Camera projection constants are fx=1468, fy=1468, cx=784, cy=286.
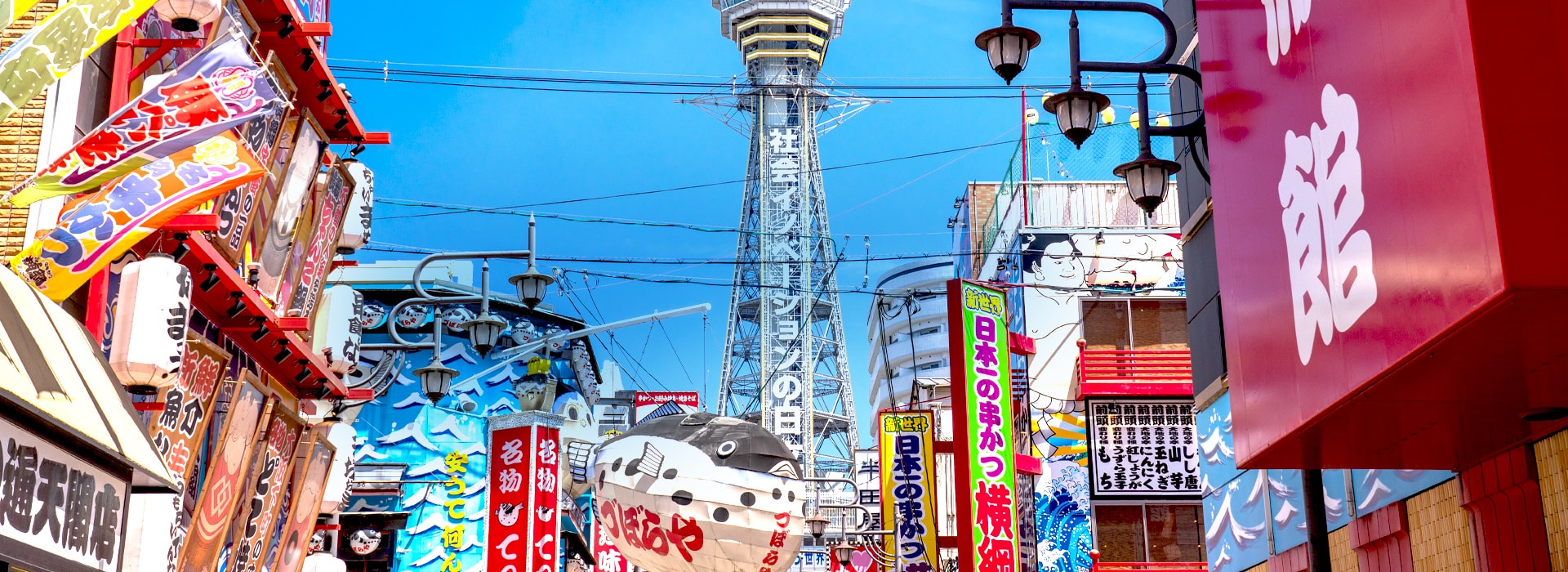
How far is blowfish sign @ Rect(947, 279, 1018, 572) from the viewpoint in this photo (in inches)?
808

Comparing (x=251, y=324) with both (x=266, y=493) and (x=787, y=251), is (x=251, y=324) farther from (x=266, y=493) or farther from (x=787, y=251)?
(x=787, y=251)

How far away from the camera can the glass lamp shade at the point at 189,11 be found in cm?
1175

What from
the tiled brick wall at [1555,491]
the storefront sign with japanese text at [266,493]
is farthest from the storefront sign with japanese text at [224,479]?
the tiled brick wall at [1555,491]

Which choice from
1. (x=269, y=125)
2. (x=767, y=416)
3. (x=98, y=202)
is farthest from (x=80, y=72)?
(x=767, y=416)

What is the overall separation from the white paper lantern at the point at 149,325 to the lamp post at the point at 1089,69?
689 cm

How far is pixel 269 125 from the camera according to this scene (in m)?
15.1

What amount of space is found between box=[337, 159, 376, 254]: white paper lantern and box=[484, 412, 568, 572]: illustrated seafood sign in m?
4.99

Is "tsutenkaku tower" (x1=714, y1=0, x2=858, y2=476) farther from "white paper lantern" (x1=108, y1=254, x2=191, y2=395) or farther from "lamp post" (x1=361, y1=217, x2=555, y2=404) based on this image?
"white paper lantern" (x1=108, y1=254, x2=191, y2=395)

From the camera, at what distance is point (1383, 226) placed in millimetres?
5793

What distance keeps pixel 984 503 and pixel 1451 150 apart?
16.2 m

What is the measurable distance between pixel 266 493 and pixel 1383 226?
1458 cm

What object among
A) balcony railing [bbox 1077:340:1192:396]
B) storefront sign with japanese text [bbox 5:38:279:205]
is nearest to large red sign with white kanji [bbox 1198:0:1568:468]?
storefront sign with japanese text [bbox 5:38:279:205]

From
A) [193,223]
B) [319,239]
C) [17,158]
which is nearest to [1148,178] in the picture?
[193,223]

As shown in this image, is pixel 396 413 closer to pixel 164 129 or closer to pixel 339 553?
pixel 339 553
